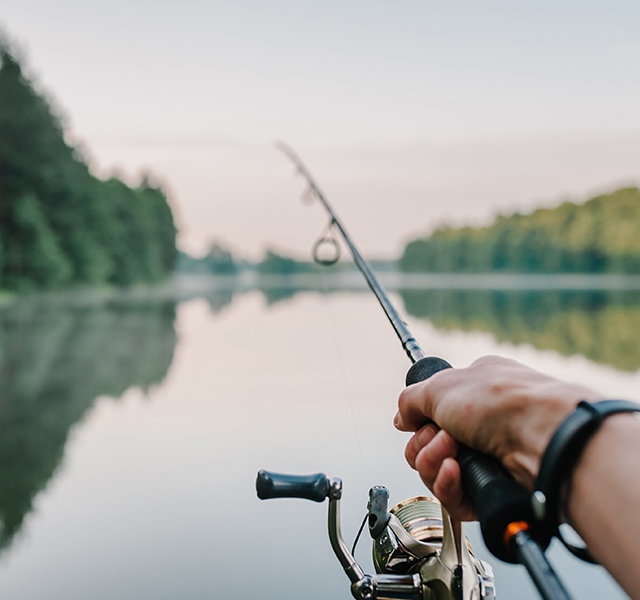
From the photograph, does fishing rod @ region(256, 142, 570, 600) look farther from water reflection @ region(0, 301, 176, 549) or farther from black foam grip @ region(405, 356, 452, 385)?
water reflection @ region(0, 301, 176, 549)

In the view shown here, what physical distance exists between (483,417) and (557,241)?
95.6 metres

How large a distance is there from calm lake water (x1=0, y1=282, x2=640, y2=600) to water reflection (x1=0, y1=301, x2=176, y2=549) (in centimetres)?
3

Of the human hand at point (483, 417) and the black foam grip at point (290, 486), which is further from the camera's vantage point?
the black foam grip at point (290, 486)

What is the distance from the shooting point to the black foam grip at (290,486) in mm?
1429

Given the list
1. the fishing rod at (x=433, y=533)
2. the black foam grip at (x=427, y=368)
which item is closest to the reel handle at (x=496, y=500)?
the fishing rod at (x=433, y=533)

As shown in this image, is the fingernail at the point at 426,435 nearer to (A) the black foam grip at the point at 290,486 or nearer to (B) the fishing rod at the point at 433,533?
(B) the fishing rod at the point at 433,533

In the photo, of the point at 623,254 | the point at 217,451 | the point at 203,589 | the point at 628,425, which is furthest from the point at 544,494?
the point at 623,254

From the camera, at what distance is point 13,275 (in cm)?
3519

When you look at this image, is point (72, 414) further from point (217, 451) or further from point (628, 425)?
point (628, 425)

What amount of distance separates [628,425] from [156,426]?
630 cm

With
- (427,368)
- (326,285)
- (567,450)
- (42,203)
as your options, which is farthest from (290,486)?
(42,203)

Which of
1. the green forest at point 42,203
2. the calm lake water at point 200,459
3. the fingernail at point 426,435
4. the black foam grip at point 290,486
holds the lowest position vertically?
the fingernail at point 426,435

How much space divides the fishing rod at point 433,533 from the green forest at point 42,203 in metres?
33.9

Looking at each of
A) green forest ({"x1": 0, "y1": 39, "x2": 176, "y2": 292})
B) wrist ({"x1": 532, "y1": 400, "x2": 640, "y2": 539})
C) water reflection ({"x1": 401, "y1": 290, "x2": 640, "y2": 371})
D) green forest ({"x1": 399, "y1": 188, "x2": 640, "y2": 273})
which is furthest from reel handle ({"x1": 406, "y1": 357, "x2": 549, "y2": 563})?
green forest ({"x1": 399, "y1": 188, "x2": 640, "y2": 273})
